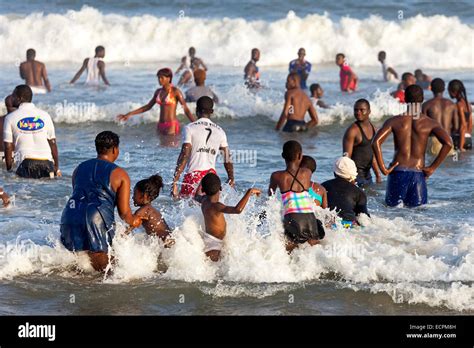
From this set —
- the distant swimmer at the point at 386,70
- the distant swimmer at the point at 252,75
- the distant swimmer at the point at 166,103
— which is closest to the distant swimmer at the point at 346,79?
the distant swimmer at the point at 386,70

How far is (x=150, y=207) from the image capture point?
9086 mm

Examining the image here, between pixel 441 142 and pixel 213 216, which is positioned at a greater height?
pixel 441 142

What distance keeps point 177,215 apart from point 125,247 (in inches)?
50.8

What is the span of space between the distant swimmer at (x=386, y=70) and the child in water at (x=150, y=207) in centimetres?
1550

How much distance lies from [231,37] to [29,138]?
784 inches

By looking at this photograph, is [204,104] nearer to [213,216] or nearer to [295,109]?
[213,216]

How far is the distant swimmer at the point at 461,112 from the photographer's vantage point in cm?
1430

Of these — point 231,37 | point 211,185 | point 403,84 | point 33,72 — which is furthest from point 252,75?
point 211,185

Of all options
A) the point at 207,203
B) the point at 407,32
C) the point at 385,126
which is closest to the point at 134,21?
the point at 407,32

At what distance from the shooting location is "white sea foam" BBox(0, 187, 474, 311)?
863 centimetres

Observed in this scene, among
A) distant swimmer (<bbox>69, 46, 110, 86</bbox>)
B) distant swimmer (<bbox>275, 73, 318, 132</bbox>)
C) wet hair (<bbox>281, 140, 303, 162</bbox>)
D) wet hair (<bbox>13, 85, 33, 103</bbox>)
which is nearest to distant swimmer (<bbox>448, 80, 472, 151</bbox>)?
distant swimmer (<bbox>275, 73, 318, 132</bbox>)

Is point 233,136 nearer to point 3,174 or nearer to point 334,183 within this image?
point 3,174

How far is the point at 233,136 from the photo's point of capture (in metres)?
18.0

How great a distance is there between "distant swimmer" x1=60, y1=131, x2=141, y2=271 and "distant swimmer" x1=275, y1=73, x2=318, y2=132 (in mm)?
8376
